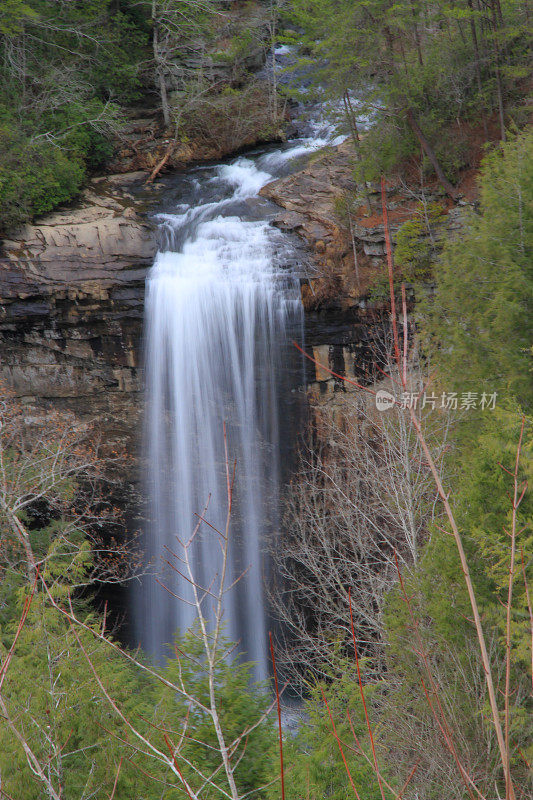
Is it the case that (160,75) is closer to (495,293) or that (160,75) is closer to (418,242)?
(418,242)

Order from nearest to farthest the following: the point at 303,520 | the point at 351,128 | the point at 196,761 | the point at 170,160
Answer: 1. the point at 196,761
2. the point at 303,520
3. the point at 351,128
4. the point at 170,160

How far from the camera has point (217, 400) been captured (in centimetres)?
1477

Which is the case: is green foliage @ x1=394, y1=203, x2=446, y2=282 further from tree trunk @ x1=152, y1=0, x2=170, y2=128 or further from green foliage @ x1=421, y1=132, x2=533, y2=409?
tree trunk @ x1=152, y1=0, x2=170, y2=128

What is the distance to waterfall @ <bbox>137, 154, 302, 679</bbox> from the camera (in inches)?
570

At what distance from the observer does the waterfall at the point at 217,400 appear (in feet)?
47.5

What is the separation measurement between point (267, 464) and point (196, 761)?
936 centimetres

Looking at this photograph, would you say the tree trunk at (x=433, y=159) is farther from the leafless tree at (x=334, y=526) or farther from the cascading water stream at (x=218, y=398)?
the leafless tree at (x=334, y=526)

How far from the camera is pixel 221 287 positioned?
47.5 ft

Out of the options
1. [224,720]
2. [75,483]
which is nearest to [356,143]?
[75,483]

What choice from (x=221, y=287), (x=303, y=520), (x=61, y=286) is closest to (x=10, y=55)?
(x=61, y=286)

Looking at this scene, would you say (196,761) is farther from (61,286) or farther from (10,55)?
(10,55)

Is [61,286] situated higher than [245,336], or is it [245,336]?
[61,286]

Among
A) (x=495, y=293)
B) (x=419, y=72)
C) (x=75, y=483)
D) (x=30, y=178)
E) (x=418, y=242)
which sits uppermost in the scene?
(x=419, y=72)

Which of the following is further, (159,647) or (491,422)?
(159,647)
